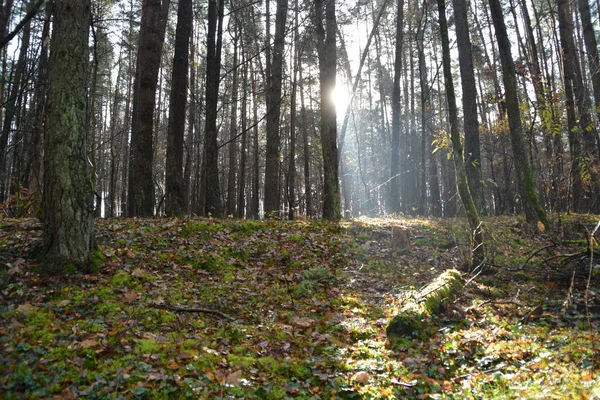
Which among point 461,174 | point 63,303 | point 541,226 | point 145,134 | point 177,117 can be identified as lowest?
point 63,303

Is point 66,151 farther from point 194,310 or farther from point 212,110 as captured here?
point 212,110

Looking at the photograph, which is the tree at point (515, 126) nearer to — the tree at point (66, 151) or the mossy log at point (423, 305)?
the mossy log at point (423, 305)

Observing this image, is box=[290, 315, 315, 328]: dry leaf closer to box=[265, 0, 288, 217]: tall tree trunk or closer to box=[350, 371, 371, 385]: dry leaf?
box=[350, 371, 371, 385]: dry leaf

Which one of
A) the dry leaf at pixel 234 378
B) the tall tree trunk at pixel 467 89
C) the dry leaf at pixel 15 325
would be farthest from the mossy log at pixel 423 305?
the tall tree trunk at pixel 467 89

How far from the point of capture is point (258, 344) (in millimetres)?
4723

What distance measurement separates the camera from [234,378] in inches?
149

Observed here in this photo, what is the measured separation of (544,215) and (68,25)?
37.9 feet

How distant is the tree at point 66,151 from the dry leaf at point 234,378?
3.22m

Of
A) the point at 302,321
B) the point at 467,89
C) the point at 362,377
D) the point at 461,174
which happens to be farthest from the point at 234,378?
the point at 467,89

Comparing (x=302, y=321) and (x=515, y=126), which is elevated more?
(x=515, y=126)

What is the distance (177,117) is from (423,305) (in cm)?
784

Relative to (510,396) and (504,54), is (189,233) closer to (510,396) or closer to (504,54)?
(510,396)

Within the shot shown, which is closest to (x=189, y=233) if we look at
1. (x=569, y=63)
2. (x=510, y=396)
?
(x=510, y=396)

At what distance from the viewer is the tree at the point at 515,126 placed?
1072 cm
